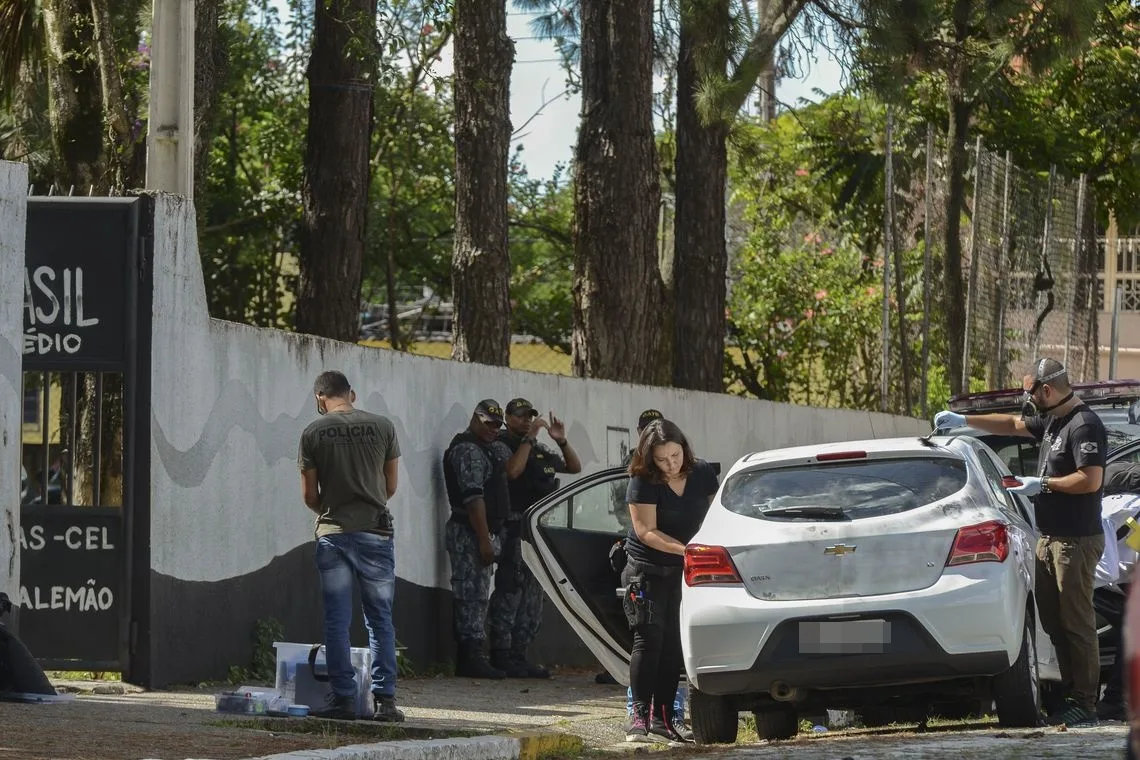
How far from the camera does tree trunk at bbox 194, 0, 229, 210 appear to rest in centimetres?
1373

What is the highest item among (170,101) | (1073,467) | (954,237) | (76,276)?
(954,237)

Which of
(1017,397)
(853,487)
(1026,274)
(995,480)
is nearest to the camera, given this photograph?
(853,487)

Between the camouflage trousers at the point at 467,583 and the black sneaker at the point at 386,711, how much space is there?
3.25 m

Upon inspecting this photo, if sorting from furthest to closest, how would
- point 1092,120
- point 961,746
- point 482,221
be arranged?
point 1092,120, point 482,221, point 961,746

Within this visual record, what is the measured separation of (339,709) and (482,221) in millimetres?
7649

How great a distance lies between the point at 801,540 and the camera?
27.8 feet

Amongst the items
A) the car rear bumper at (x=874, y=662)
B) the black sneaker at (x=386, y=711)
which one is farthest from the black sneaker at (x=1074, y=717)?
the black sneaker at (x=386, y=711)

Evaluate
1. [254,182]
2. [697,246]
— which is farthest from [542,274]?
[697,246]

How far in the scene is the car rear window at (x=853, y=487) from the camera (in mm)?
8609

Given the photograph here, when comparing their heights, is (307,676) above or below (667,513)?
below

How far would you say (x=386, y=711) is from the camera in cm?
877

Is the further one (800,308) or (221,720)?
(800,308)

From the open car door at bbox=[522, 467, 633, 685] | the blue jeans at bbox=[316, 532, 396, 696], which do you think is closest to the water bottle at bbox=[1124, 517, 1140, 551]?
the open car door at bbox=[522, 467, 633, 685]

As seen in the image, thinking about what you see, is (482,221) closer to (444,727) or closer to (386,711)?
(386,711)
